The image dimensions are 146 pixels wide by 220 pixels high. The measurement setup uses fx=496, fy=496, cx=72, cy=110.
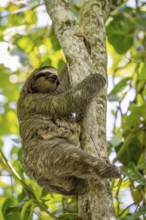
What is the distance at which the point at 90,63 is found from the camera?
464 centimetres

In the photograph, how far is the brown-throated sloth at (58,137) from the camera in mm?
4406

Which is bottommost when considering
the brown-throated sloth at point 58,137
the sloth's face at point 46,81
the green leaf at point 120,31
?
the brown-throated sloth at point 58,137

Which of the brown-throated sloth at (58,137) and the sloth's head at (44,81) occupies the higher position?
the sloth's head at (44,81)

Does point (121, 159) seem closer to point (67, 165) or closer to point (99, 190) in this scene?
point (67, 165)

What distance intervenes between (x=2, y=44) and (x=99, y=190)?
8.51ft

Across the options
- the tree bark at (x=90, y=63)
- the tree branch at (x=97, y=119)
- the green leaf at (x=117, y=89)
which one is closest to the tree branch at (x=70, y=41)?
the tree bark at (x=90, y=63)

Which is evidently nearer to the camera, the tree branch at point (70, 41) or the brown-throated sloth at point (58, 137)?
the brown-throated sloth at point (58, 137)

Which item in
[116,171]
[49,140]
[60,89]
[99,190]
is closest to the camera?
[99,190]

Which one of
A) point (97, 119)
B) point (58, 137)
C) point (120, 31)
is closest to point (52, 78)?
point (58, 137)

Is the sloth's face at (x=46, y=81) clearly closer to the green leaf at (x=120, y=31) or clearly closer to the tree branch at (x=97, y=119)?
the tree branch at (x=97, y=119)

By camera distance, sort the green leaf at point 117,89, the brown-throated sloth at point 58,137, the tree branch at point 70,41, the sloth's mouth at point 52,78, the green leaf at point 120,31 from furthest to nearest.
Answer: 1. the green leaf at point 120,31
2. the green leaf at point 117,89
3. the sloth's mouth at point 52,78
4. the tree branch at point 70,41
5. the brown-throated sloth at point 58,137

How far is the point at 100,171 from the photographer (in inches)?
168

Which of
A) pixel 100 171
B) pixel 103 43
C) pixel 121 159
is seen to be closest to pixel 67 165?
pixel 100 171

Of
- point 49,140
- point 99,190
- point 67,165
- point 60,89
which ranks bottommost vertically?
point 99,190
